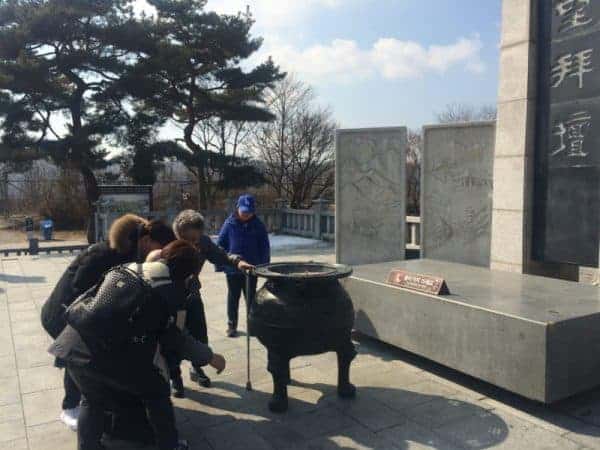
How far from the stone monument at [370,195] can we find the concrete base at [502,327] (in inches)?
151

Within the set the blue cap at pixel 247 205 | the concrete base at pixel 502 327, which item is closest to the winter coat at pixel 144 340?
the concrete base at pixel 502 327

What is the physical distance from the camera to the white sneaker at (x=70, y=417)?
352cm

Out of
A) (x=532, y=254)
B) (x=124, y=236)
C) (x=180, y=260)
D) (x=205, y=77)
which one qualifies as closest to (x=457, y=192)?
(x=532, y=254)

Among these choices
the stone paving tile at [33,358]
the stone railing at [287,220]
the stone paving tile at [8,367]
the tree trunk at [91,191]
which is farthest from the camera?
the tree trunk at [91,191]

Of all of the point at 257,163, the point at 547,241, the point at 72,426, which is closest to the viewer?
the point at 72,426

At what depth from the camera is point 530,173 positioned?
6051 millimetres

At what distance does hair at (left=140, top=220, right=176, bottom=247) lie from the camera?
3406mm

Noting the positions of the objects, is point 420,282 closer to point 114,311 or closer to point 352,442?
point 352,442

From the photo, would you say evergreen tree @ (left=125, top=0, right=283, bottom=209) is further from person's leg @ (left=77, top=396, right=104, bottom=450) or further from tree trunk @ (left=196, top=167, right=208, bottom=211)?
person's leg @ (left=77, top=396, right=104, bottom=450)

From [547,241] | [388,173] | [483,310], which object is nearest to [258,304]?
[483,310]

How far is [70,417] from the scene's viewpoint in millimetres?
3580

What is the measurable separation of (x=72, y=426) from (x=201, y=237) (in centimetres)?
162

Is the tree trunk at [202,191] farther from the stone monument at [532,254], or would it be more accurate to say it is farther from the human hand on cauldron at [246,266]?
the human hand on cauldron at [246,266]

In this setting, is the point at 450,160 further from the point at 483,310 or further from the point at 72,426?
the point at 72,426
